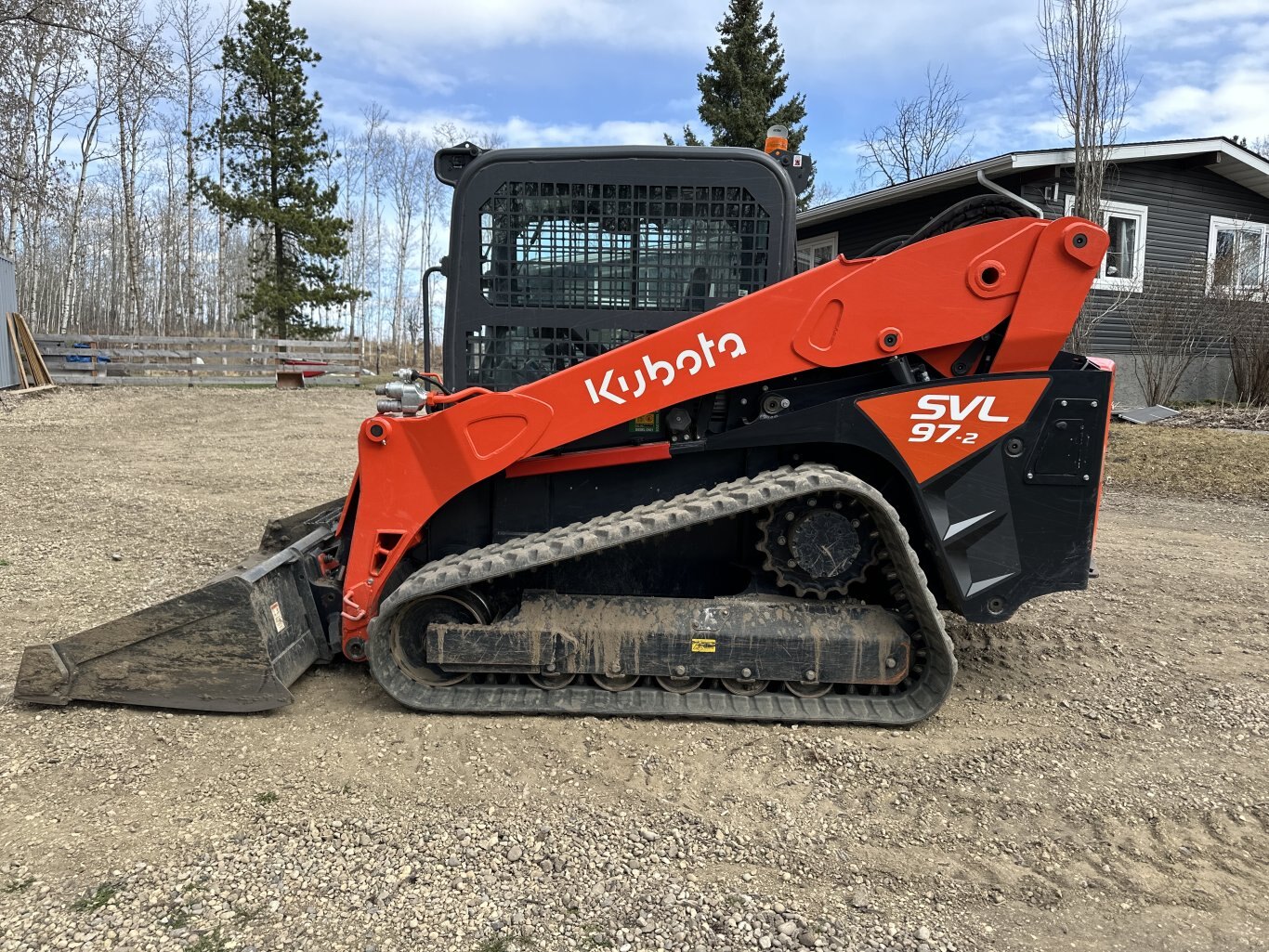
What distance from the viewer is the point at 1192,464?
971 centimetres

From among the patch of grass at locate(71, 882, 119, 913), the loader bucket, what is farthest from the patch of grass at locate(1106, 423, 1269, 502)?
the patch of grass at locate(71, 882, 119, 913)

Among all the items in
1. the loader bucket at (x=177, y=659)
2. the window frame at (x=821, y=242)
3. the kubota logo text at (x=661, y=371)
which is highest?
the window frame at (x=821, y=242)

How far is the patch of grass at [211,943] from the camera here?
6.98 feet

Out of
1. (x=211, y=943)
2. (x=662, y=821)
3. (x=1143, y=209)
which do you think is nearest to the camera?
(x=211, y=943)

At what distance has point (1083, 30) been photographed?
13.9 meters

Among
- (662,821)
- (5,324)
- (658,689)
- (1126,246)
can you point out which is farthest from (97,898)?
(5,324)

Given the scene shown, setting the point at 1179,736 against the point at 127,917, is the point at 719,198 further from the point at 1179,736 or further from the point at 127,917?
the point at 127,917

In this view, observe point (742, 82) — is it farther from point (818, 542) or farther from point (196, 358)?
point (818, 542)

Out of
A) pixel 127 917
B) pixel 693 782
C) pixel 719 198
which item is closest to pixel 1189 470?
pixel 719 198

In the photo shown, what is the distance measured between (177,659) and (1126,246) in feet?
58.6

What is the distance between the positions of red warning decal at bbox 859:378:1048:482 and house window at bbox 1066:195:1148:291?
48.0 feet

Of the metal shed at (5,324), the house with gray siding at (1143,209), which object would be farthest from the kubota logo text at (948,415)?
the metal shed at (5,324)

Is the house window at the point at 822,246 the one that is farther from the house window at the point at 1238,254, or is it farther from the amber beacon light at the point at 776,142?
the amber beacon light at the point at 776,142

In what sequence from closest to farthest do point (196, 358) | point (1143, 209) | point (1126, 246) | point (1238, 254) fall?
point (1143, 209), point (1126, 246), point (1238, 254), point (196, 358)
